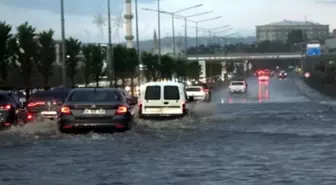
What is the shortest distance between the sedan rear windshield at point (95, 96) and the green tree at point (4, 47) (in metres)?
25.4

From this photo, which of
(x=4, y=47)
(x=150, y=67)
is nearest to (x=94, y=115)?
(x=4, y=47)

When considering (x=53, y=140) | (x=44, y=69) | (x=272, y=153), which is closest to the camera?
(x=272, y=153)

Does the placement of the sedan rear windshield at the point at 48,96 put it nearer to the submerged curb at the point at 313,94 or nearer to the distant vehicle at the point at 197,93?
the distant vehicle at the point at 197,93

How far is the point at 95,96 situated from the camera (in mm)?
22734

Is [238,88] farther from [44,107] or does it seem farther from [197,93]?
[44,107]

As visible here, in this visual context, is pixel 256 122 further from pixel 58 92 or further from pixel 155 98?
pixel 58 92

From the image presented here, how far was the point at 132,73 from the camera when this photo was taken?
77.1 metres

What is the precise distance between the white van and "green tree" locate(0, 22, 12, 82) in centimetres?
1789

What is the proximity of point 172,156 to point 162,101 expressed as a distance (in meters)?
14.8

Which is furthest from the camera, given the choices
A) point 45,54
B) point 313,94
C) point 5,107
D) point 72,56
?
point 313,94

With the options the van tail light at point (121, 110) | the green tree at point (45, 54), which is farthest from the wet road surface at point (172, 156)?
the green tree at point (45, 54)

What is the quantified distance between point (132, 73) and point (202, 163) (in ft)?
203

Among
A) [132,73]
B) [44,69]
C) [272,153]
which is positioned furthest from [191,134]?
[132,73]

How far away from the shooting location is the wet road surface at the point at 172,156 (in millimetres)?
13305
